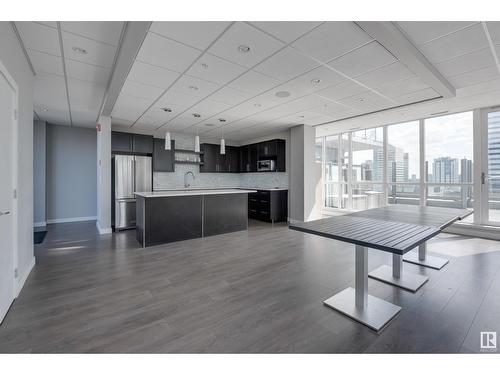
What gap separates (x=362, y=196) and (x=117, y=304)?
6895 mm

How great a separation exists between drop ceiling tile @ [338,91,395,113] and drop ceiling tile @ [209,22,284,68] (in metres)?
2.13

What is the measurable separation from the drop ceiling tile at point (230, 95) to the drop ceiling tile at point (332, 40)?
4.69 feet

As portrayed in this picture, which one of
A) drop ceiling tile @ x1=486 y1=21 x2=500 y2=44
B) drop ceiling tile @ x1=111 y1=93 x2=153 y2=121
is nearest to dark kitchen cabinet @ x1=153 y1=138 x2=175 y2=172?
drop ceiling tile @ x1=111 y1=93 x2=153 y2=121

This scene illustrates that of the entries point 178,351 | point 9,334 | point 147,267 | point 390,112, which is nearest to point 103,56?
point 147,267

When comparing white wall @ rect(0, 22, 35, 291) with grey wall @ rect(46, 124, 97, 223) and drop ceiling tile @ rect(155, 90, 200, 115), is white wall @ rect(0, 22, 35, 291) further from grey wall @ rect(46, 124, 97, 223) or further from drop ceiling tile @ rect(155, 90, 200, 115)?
grey wall @ rect(46, 124, 97, 223)

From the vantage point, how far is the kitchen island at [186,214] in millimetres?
4047

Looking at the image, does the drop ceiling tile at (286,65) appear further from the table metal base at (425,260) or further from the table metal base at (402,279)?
the table metal base at (425,260)

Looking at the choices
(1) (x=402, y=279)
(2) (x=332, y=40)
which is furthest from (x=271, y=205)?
A: (2) (x=332, y=40)

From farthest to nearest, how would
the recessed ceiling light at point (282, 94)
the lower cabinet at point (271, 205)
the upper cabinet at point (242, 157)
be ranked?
the upper cabinet at point (242, 157) → the lower cabinet at point (271, 205) → the recessed ceiling light at point (282, 94)

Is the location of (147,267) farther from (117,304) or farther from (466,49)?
(466,49)

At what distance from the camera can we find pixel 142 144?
6109 mm

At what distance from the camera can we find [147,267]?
10.1 feet

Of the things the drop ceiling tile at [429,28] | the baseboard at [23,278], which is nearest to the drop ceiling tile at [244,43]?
the drop ceiling tile at [429,28]
